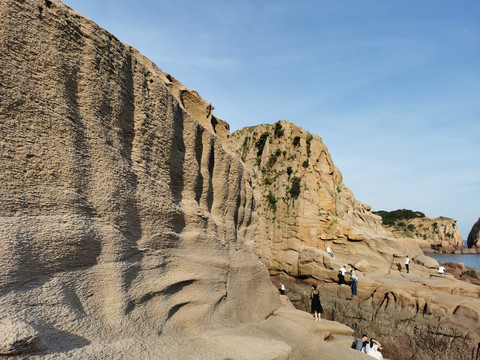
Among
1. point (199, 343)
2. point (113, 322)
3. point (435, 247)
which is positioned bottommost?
point (435, 247)

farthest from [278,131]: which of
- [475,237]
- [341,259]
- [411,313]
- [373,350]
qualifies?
[475,237]

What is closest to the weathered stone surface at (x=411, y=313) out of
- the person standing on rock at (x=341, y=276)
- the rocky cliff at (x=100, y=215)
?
the person standing on rock at (x=341, y=276)

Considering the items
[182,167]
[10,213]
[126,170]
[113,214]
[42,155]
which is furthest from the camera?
[182,167]

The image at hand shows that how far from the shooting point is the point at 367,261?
20.1m

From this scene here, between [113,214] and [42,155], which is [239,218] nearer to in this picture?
[113,214]

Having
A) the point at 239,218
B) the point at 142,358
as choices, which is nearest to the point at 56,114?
the point at 142,358

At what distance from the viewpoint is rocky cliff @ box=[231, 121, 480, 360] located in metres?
12.3

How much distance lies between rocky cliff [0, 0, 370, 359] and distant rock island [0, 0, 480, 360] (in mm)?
Answer: 18

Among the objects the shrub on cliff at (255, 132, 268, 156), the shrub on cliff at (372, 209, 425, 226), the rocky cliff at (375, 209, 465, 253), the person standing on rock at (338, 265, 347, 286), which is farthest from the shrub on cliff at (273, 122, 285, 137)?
the shrub on cliff at (372, 209, 425, 226)

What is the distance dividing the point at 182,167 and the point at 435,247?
260 ft

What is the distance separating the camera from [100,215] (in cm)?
484

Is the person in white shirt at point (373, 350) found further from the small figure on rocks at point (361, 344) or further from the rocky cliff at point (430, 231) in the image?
the rocky cliff at point (430, 231)

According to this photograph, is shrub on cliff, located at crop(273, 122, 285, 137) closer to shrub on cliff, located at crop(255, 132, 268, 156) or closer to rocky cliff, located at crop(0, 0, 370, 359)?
shrub on cliff, located at crop(255, 132, 268, 156)

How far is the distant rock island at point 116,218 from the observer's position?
151 inches
